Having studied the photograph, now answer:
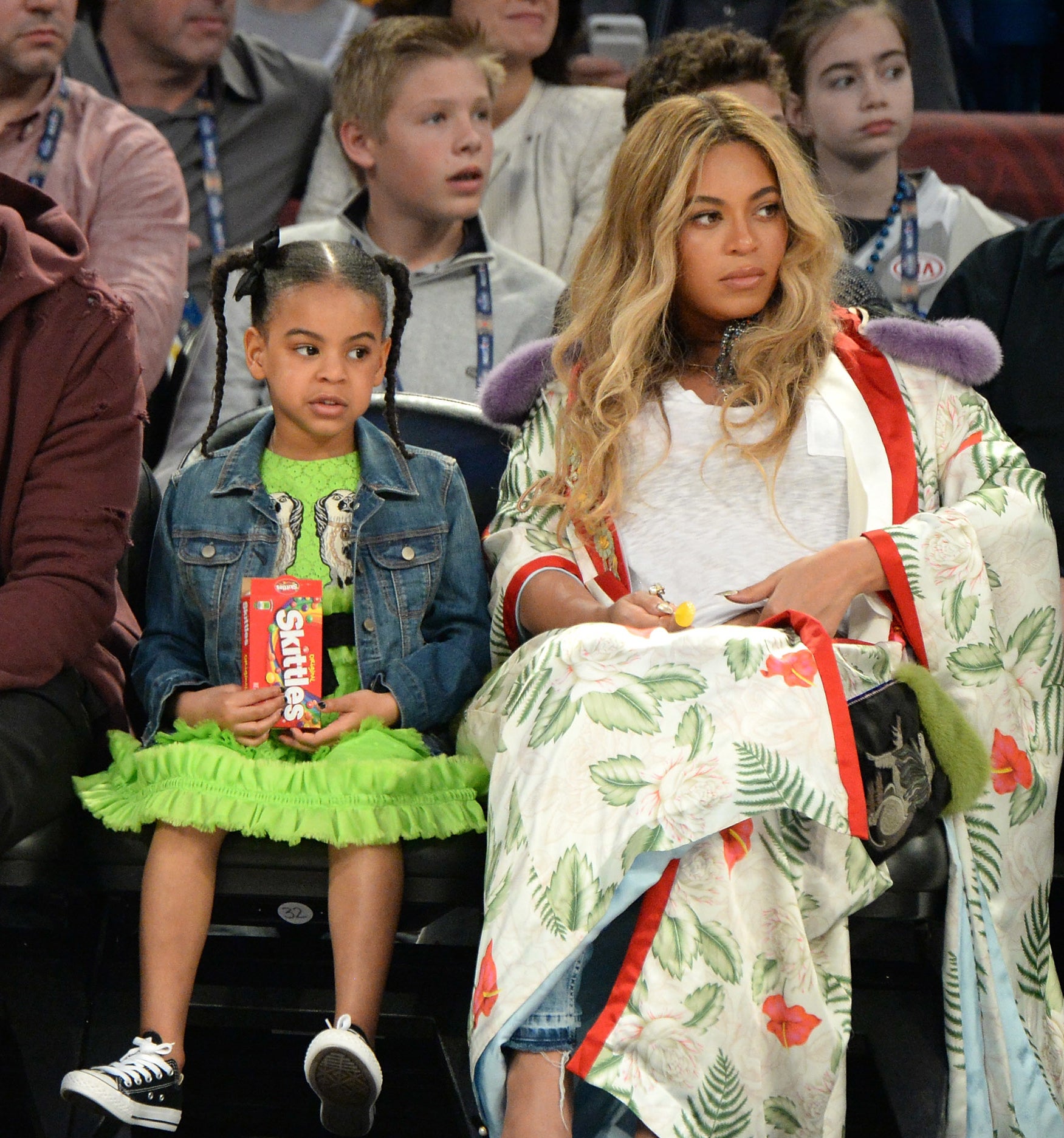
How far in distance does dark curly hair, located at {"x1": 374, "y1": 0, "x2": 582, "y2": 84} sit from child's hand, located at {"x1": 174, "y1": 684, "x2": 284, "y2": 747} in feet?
7.05

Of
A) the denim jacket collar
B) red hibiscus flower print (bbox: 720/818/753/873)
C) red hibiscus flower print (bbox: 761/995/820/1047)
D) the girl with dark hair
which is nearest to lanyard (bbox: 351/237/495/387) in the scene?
the girl with dark hair

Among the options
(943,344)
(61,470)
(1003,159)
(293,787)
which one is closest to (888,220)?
(1003,159)

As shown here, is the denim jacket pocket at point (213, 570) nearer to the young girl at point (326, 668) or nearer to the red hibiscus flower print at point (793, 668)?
the young girl at point (326, 668)

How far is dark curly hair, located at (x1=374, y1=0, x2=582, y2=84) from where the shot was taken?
12.2ft

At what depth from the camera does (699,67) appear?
2994 mm

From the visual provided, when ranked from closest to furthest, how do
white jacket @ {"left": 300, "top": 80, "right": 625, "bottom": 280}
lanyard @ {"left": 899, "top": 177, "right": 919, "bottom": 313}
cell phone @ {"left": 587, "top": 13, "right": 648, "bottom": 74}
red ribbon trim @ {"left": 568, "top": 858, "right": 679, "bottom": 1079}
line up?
red ribbon trim @ {"left": 568, "top": 858, "right": 679, "bottom": 1079} → lanyard @ {"left": 899, "top": 177, "right": 919, "bottom": 313} → white jacket @ {"left": 300, "top": 80, "right": 625, "bottom": 280} → cell phone @ {"left": 587, "top": 13, "right": 648, "bottom": 74}

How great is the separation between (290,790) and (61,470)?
0.56m

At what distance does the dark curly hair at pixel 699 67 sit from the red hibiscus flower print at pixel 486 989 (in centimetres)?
174

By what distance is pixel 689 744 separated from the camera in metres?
1.75

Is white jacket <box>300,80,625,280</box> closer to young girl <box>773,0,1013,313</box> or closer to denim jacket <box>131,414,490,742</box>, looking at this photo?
young girl <box>773,0,1013,313</box>

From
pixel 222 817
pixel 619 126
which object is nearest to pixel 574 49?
pixel 619 126

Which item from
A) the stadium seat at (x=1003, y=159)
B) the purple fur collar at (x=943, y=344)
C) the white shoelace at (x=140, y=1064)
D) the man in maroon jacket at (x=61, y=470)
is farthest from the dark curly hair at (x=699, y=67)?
the white shoelace at (x=140, y=1064)

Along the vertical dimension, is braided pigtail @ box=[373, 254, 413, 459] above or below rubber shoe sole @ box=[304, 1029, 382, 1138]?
above

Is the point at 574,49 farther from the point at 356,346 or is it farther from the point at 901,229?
the point at 356,346
